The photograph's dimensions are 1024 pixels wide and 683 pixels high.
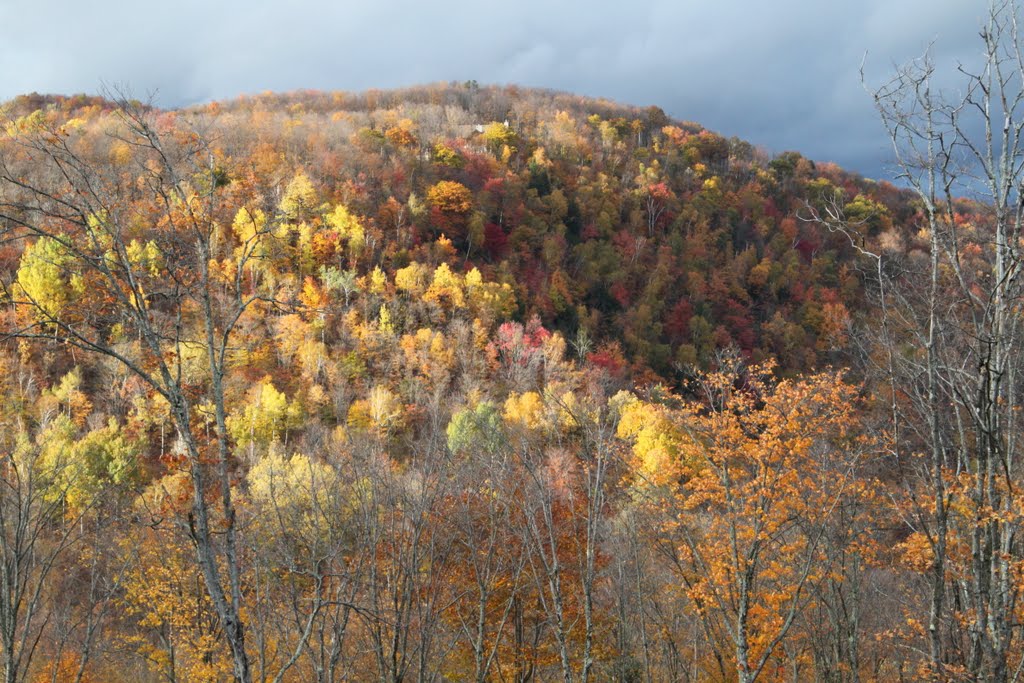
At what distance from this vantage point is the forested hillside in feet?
21.0

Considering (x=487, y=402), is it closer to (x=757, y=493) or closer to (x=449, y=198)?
(x=757, y=493)

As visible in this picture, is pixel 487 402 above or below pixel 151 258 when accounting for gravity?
below

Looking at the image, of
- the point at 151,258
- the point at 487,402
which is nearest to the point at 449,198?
the point at 487,402

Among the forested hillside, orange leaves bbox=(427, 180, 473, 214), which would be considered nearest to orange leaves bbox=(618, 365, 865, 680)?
the forested hillside

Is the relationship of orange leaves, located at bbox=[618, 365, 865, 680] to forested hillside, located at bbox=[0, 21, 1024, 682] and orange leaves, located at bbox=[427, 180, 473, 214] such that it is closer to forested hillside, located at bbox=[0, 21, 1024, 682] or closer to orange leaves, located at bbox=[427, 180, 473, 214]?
forested hillside, located at bbox=[0, 21, 1024, 682]

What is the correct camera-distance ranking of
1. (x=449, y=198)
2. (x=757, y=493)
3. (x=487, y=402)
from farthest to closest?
1. (x=449, y=198)
2. (x=487, y=402)
3. (x=757, y=493)

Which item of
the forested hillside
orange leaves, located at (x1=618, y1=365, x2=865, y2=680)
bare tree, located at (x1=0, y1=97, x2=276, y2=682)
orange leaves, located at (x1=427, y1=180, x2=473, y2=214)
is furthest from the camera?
orange leaves, located at (x1=427, y1=180, x2=473, y2=214)

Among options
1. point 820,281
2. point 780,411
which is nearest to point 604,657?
point 780,411

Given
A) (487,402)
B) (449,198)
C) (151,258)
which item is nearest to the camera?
(151,258)

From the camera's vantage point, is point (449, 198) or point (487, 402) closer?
point (487, 402)

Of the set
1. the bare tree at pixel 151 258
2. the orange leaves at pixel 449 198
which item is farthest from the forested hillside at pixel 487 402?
the orange leaves at pixel 449 198

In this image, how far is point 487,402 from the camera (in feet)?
157

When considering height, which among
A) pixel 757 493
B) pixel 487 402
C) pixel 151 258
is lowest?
pixel 487 402

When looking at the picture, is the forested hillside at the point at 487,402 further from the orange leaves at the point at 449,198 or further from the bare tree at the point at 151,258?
the orange leaves at the point at 449,198
